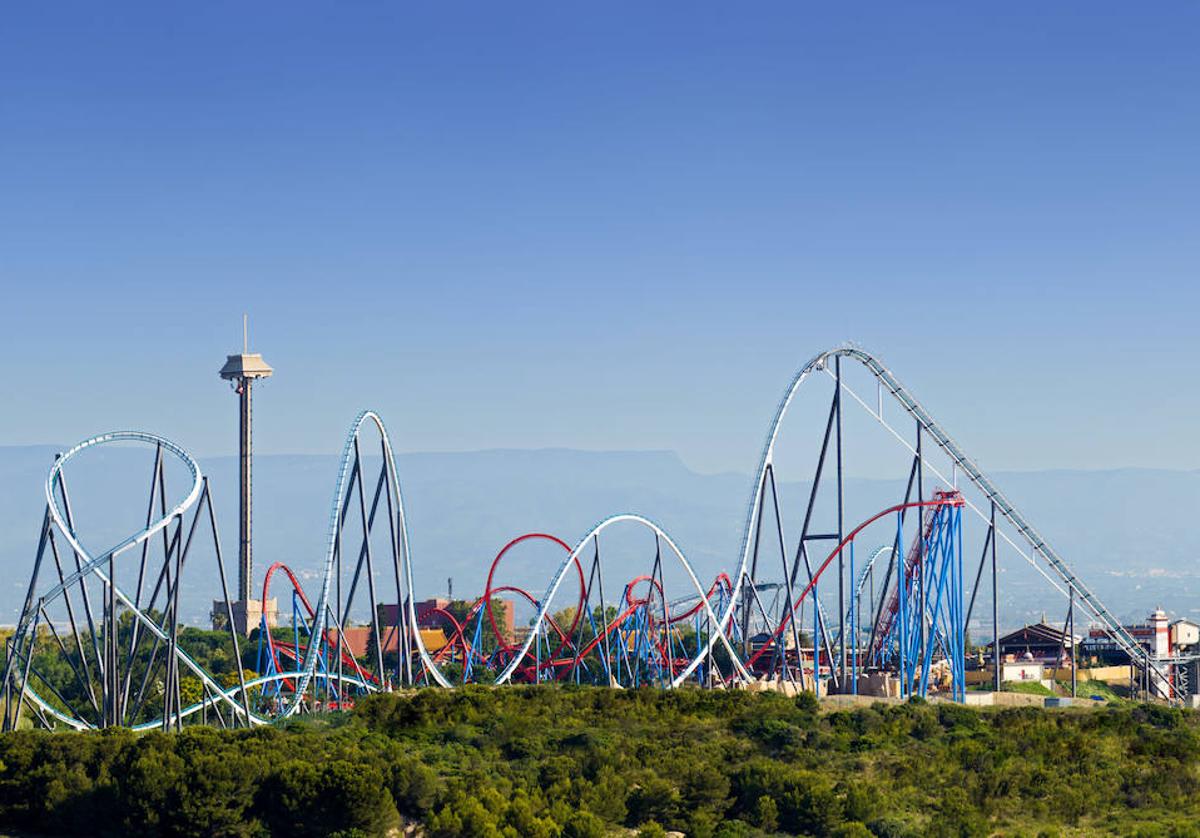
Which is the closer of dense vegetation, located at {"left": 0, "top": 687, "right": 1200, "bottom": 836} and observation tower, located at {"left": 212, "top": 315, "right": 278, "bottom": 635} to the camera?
dense vegetation, located at {"left": 0, "top": 687, "right": 1200, "bottom": 836}

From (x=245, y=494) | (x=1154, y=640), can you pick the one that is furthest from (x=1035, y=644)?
(x=245, y=494)

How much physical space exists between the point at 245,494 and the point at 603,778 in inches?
2798

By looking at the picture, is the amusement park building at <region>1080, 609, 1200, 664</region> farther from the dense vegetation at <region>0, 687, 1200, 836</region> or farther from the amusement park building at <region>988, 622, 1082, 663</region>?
the dense vegetation at <region>0, 687, 1200, 836</region>

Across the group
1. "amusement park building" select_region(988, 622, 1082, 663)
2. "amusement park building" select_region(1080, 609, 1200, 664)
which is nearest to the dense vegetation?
"amusement park building" select_region(1080, 609, 1200, 664)

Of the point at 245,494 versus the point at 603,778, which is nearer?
the point at 603,778

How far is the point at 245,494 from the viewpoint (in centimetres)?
10012

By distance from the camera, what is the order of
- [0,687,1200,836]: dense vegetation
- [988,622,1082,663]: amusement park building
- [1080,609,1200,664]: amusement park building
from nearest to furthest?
[0,687,1200,836]: dense vegetation < [1080,609,1200,664]: amusement park building < [988,622,1082,663]: amusement park building

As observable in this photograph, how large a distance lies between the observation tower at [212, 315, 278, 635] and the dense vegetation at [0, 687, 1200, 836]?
59.1 metres

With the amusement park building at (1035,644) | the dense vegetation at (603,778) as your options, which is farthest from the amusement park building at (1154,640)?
the dense vegetation at (603,778)

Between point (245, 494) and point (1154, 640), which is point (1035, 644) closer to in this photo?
point (1154, 640)

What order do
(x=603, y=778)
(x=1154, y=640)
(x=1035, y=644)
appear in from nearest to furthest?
(x=603, y=778) < (x=1154, y=640) < (x=1035, y=644)

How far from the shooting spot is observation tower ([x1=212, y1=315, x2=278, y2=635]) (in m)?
95.8

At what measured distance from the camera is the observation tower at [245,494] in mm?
95812

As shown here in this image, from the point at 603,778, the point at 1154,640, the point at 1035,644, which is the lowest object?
the point at 1035,644
